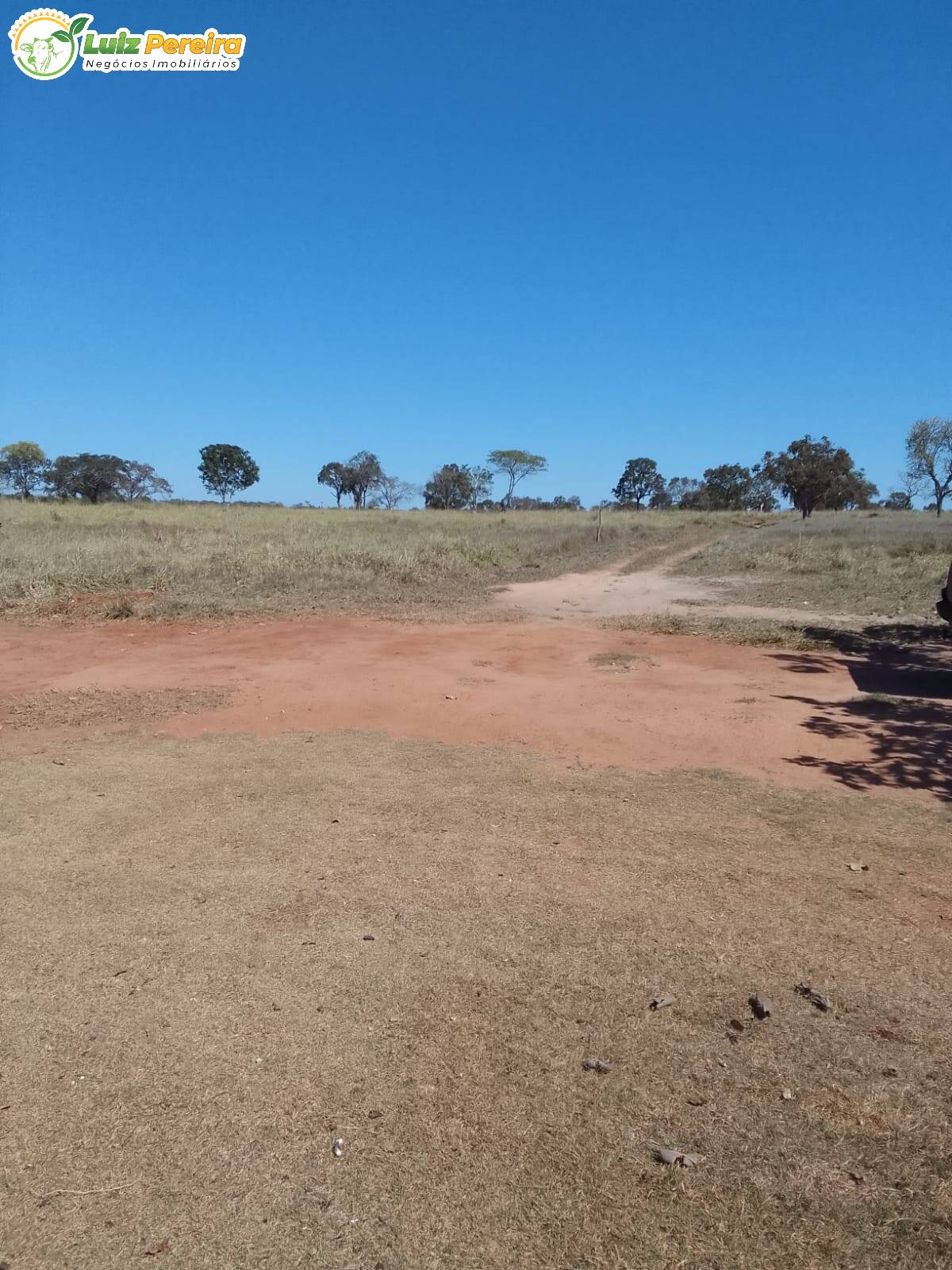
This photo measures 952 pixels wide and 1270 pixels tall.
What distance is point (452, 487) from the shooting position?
275ft

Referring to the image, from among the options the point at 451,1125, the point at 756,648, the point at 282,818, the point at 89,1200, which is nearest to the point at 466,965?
the point at 451,1125

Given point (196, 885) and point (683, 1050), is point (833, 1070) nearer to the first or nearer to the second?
point (683, 1050)

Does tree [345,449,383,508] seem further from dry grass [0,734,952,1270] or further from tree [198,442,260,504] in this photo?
dry grass [0,734,952,1270]

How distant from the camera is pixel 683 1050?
8.45ft

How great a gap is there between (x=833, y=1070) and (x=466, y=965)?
128cm

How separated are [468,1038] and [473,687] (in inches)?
207

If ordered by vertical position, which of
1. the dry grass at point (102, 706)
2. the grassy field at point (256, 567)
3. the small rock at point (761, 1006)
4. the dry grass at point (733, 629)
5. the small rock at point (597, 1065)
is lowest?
the small rock at point (597, 1065)

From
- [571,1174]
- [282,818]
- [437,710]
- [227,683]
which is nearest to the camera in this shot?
[571,1174]

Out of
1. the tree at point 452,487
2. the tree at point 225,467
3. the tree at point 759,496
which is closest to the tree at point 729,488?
the tree at point 759,496

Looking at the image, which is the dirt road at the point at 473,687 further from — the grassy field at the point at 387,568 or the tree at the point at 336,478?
the tree at the point at 336,478

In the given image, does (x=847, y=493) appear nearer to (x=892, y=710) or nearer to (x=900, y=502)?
(x=900, y=502)

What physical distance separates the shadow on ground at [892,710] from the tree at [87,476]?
181 ft

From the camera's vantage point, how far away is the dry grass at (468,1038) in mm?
1955

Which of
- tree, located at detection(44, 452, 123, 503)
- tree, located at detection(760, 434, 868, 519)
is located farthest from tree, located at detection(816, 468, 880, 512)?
tree, located at detection(44, 452, 123, 503)
